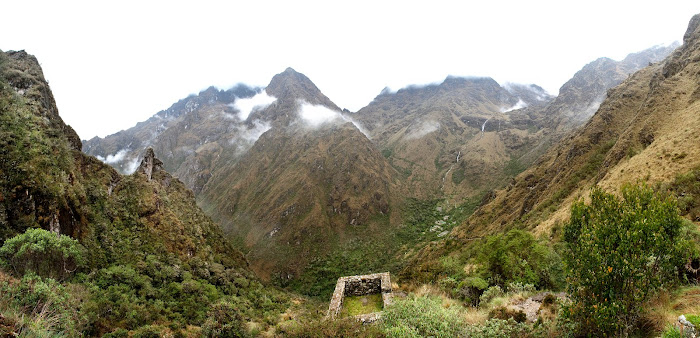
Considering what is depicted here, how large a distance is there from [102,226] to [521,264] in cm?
3242

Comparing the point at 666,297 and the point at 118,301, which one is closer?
the point at 666,297

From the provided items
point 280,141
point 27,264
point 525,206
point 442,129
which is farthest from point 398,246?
point 442,129

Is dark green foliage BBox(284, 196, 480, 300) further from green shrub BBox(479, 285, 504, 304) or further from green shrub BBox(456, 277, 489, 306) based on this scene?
green shrub BBox(479, 285, 504, 304)

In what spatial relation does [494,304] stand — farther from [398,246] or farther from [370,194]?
[370,194]

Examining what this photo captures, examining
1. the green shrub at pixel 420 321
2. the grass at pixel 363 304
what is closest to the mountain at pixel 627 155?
the green shrub at pixel 420 321

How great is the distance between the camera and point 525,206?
1997 inches

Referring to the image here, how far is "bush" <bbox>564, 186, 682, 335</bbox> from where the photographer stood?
18.1ft

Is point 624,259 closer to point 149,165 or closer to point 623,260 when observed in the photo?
point 623,260

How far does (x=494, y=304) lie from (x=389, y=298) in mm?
6387

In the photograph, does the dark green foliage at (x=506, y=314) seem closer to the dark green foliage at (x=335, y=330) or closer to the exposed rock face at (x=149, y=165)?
the dark green foliage at (x=335, y=330)

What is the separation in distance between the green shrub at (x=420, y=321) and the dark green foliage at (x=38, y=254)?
1614 centimetres

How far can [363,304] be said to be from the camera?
17516mm

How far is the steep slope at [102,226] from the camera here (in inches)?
641

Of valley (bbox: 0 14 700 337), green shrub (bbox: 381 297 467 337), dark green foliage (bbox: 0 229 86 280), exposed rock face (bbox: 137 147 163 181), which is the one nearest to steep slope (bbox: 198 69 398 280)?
valley (bbox: 0 14 700 337)
